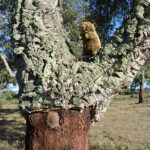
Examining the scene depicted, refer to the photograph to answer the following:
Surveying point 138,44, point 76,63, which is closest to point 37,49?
point 76,63

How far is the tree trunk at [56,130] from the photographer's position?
4.77 feet

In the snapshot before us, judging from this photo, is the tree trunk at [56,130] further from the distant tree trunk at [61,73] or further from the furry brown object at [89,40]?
the furry brown object at [89,40]

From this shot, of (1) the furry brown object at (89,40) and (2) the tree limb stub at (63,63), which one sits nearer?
(2) the tree limb stub at (63,63)

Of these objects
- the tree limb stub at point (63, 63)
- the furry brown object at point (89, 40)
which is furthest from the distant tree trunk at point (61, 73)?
the furry brown object at point (89, 40)

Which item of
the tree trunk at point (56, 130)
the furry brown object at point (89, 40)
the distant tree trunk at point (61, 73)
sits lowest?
the tree trunk at point (56, 130)

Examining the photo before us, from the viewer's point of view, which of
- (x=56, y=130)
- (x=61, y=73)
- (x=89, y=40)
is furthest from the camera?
(x=89, y=40)

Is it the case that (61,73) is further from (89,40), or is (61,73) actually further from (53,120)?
(89,40)

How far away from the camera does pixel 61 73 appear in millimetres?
1564

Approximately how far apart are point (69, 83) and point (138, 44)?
855 millimetres

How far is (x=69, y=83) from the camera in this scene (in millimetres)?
1555

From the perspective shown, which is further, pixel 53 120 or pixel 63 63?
pixel 63 63

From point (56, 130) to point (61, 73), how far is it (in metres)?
0.52

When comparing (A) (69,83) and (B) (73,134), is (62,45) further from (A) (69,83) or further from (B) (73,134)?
(B) (73,134)

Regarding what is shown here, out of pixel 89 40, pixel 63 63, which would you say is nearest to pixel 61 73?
pixel 63 63
